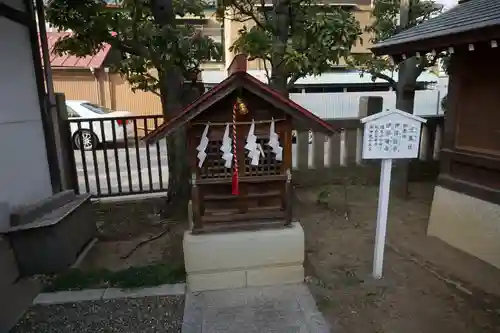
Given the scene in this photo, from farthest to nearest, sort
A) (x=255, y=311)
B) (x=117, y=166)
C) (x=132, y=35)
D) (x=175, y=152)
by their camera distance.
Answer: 1. (x=117, y=166)
2. (x=175, y=152)
3. (x=132, y=35)
4. (x=255, y=311)

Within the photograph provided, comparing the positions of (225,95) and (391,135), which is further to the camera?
(391,135)

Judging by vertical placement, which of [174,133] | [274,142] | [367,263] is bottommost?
[367,263]

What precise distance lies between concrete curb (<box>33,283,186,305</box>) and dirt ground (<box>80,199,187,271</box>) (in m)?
0.53

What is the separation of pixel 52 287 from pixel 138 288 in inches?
37.0

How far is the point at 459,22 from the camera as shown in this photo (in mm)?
4211

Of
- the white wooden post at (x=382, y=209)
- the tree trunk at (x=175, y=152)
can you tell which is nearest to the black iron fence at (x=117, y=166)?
the tree trunk at (x=175, y=152)

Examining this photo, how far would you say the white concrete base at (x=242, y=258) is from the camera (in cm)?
377

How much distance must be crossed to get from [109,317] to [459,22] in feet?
16.2

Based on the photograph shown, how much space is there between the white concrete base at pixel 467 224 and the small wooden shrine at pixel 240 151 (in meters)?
2.62

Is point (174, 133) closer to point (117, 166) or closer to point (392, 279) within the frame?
point (117, 166)

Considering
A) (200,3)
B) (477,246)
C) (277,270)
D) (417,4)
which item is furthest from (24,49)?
(417,4)

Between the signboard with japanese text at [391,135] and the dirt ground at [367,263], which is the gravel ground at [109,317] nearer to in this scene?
the dirt ground at [367,263]

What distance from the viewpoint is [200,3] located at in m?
6.25

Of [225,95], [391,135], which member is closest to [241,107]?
[225,95]
